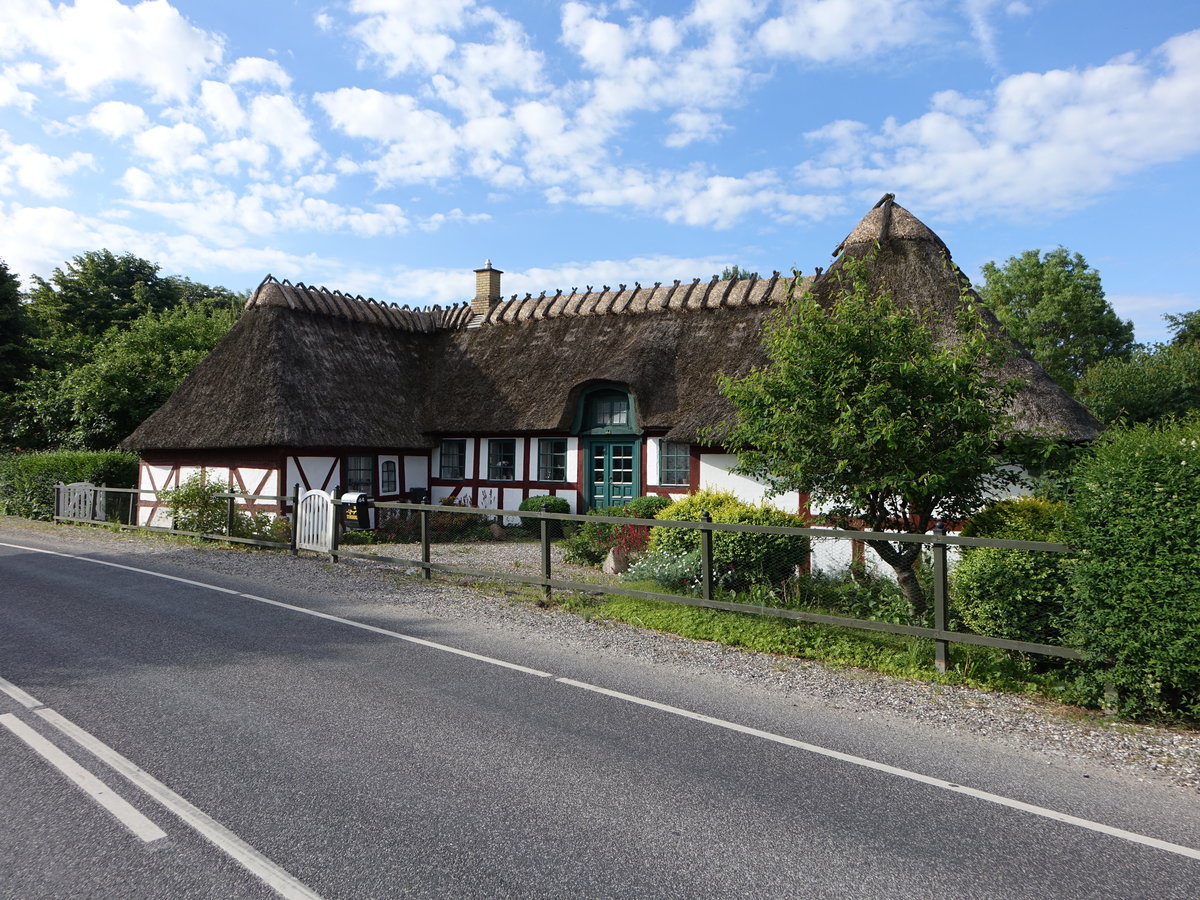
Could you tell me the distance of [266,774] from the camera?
14.7ft

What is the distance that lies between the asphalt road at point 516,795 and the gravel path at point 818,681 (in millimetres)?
411

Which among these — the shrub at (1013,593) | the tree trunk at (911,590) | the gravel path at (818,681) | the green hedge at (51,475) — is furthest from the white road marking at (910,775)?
the green hedge at (51,475)

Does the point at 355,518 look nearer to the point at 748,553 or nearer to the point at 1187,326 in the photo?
the point at 748,553

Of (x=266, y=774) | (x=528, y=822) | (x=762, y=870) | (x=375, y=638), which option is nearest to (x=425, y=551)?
(x=375, y=638)

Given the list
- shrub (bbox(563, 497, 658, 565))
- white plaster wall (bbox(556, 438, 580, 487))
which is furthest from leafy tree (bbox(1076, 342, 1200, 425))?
shrub (bbox(563, 497, 658, 565))

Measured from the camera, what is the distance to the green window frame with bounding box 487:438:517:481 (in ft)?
70.9

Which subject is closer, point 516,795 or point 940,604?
point 516,795

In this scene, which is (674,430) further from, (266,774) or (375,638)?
(266,774)

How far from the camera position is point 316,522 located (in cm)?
1427

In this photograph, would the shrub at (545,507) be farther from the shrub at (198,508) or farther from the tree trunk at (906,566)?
the tree trunk at (906,566)

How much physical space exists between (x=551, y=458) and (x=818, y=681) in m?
14.8

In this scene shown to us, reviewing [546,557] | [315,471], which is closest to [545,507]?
[315,471]

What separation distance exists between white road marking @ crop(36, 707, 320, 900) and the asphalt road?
1 cm

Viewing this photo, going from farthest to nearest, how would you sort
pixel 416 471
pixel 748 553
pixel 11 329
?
pixel 11 329
pixel 416 471
pixel 748 553
